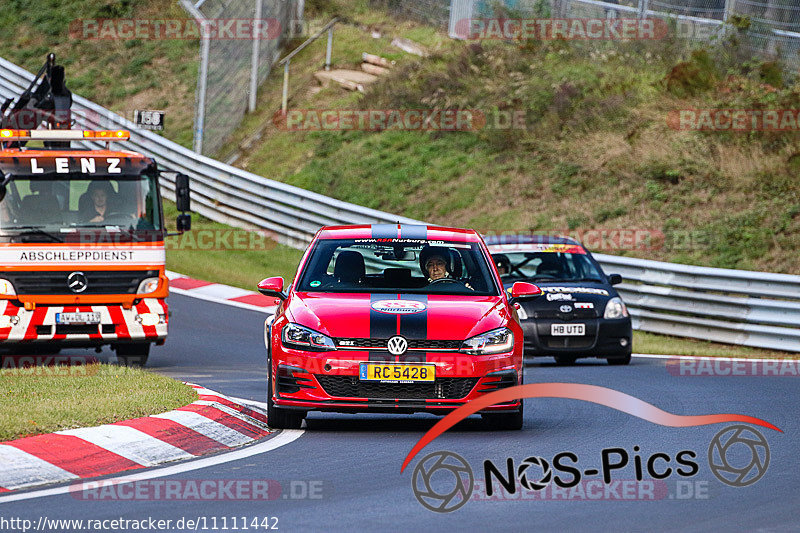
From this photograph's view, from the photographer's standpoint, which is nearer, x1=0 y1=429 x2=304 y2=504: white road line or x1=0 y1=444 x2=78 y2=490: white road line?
x1=0 y1=429 x2=304 y2=504: white road line

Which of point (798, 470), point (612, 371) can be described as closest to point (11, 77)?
point (612, 371)

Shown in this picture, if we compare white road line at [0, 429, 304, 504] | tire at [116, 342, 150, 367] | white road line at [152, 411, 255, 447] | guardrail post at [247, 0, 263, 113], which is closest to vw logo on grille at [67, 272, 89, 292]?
tire at [116, 342, 150, 367]

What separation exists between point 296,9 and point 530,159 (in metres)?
12.6

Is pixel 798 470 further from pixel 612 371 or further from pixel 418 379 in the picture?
pixel 612 371

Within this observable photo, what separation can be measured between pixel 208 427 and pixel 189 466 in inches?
53.1

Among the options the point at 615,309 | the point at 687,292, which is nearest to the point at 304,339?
the point at 615,309

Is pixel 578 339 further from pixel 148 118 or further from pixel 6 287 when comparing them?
pixel 148 118

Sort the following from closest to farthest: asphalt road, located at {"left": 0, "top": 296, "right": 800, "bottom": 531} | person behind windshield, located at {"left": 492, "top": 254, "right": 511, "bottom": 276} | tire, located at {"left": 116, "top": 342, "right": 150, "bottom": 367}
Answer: asphalt road, located at {"left": 0, "top": 296, "right": 800, "bottom": 531}
tire, located at {"left": 116, "top": 342, "right": 150, "bottom": 367}
person behind windshield, located at {"left": 492, "top": 254, "right": 511, "bottom": 276}

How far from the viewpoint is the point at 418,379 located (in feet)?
31.9

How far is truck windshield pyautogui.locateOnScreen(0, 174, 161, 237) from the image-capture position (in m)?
15.6

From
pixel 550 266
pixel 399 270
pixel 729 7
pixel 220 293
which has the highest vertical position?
pixel 729 7

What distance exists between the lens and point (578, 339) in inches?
658

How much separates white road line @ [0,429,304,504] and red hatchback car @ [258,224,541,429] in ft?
1.11

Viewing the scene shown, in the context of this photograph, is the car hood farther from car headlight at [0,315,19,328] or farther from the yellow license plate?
car headlight at [0,315,19,328]
